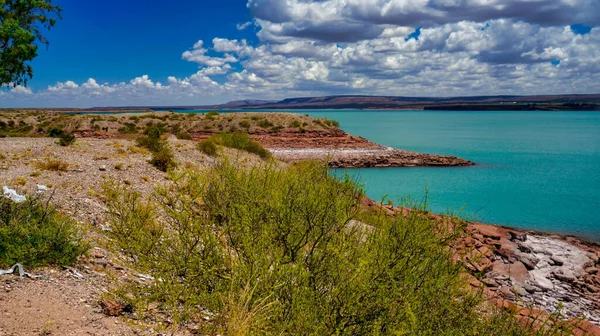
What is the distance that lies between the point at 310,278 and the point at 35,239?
5144 millimetres

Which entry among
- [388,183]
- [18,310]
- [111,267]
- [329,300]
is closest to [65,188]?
[111,267]

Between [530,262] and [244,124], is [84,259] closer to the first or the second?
[530,262]

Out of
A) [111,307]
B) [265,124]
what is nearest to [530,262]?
[111,307]

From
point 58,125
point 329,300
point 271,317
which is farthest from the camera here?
point 58,125

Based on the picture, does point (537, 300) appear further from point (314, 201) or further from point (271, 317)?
point (271, 317)

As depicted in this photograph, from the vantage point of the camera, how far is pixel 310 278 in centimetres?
606

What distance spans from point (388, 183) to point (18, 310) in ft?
113

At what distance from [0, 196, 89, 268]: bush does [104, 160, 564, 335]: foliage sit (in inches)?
54.6

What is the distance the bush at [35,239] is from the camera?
7.16 meters

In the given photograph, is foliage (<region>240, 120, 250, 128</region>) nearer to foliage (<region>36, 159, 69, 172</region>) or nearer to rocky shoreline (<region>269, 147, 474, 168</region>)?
rocky shoreline (<region>269, 147, 474, 168</region>)

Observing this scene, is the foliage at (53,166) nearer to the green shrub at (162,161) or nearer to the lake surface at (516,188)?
the green shrub at (162,161)

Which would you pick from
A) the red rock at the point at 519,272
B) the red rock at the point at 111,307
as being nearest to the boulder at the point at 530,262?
the red rock at the point at 519,272

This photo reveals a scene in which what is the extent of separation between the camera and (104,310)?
20.8ft

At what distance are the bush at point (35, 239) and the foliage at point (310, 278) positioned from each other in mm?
1388
